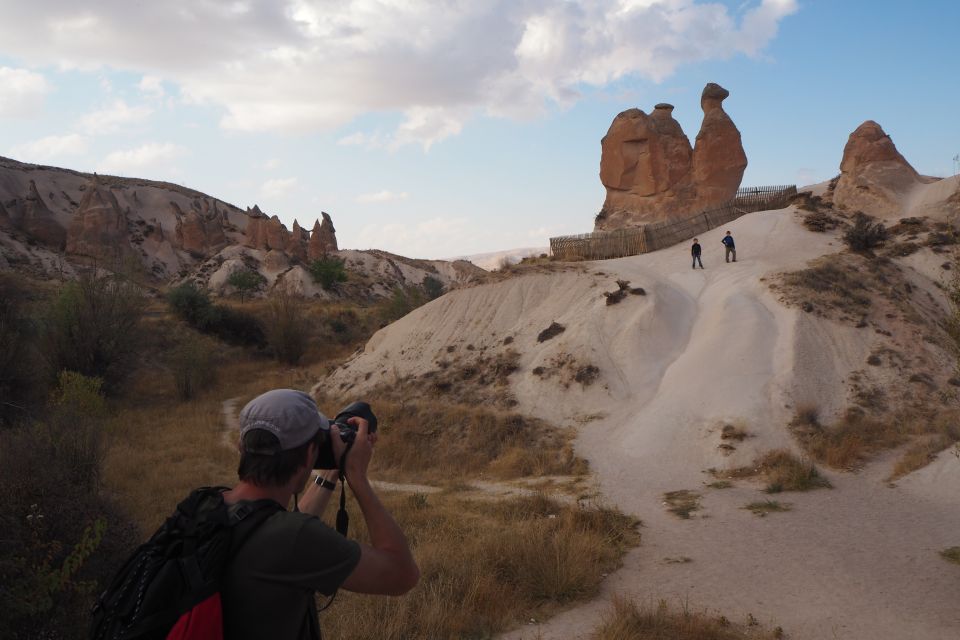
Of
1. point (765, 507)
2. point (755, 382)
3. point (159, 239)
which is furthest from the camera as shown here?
point (159, 239)

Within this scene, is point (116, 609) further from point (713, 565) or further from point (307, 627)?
point (713, 565)

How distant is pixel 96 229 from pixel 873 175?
4668cm

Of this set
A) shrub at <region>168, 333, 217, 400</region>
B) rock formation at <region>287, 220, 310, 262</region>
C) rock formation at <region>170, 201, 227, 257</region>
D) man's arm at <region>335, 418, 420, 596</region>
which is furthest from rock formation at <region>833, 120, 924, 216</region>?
rock formation at <region>170, 201, 227, 257</region>

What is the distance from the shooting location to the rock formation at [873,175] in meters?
24.5

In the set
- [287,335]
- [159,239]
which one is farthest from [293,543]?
[159,239]

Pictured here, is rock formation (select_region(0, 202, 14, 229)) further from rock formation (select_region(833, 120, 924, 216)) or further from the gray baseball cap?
the gray baseball cap

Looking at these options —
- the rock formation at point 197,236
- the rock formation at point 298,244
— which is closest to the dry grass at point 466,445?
the rock formation at point 298,244

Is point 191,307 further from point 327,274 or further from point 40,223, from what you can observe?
point 40,223

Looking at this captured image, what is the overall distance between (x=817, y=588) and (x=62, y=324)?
734 inches

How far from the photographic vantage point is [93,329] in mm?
18266

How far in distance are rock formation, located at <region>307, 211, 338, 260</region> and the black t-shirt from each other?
5399cm

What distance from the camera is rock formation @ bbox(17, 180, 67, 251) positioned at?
159 ft

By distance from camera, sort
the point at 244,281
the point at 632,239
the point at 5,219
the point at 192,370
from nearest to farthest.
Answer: the point at 192,370
the point at 632,239
the point at 244,281
the point at 5,219

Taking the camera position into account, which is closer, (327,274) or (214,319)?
(214,319)
